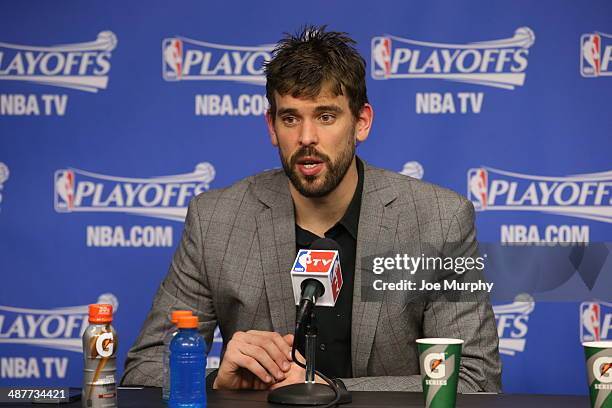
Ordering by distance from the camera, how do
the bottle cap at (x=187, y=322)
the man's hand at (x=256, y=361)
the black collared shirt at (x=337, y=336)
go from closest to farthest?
the bottle cap at (x=187, y=322), the man's hand at (x=256, y=361), the black collared shirt at (x=337, y=336)

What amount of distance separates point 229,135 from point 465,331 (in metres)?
1.60

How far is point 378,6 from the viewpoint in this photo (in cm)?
340

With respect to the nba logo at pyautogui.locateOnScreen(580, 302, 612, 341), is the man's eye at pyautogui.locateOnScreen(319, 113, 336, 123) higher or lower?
higher

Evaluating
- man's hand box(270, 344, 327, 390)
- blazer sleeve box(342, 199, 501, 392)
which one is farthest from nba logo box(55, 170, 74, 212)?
man's hand box(270, 344, 327, 390)

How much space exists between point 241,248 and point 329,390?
0.77m

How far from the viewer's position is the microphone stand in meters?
1.61

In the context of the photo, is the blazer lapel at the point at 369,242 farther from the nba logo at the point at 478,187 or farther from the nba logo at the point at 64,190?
the nba logo at the point at 64,190

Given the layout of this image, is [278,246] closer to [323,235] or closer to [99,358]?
[323,235]

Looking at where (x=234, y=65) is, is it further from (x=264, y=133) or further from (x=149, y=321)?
(x=149, y=321)

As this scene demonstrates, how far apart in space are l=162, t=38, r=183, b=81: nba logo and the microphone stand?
6.71ft

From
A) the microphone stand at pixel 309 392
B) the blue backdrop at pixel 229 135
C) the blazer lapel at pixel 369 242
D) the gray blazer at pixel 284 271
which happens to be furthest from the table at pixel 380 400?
the blue backdrop at pixel 229 135

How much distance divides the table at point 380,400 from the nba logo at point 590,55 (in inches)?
73.3

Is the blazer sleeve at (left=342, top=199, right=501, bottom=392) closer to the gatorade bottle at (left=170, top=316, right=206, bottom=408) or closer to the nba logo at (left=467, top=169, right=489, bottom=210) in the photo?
the gatorade bottle at (left=170, top=316, right=206, bottom=408)

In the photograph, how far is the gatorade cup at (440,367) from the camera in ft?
4.81
